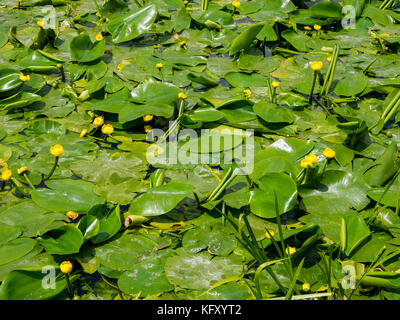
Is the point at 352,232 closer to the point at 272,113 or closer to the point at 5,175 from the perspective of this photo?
the point at 272,113

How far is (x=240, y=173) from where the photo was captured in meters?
1.92

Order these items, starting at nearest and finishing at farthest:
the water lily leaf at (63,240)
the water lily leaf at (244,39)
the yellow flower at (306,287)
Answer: the yellow flower at (306,287), the water lily leaf at (63,240), the water lily leaf at (244,39)

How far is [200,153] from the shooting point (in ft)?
6.72

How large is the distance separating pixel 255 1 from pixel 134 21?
108 cm

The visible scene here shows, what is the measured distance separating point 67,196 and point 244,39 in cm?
155

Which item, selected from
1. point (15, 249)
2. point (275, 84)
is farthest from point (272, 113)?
point (15, 249)

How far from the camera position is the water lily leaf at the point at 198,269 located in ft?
4.88

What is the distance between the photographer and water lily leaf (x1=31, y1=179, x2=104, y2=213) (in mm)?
1725

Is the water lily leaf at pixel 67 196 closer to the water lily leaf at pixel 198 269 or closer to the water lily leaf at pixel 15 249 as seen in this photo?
the water lily leaf at pixel 15 249

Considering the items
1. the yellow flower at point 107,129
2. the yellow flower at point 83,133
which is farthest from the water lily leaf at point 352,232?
the yellow flower at point 83,133

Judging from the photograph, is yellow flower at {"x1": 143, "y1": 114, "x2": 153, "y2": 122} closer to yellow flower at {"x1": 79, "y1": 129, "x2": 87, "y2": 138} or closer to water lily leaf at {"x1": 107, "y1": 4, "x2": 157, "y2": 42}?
yellow flower at {"x1": 79, "y1": 129, "x2": 87, "y2": 138}

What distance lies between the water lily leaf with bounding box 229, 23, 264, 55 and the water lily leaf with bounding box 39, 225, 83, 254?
1659mm

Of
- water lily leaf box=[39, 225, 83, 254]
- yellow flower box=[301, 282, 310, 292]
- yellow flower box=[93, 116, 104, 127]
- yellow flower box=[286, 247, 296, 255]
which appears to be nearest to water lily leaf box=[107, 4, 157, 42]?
yellow flower box=[93, 116, 104, 127]

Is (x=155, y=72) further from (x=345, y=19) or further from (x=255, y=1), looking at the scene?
(x=345, y=19)
